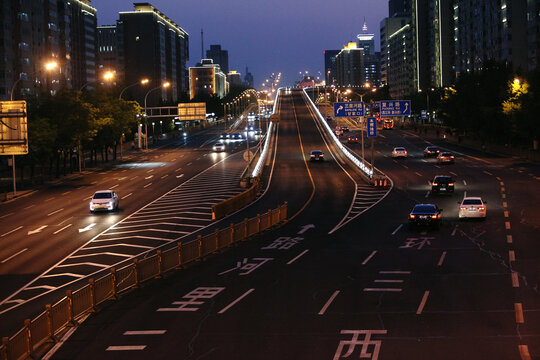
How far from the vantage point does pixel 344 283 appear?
24.2 m

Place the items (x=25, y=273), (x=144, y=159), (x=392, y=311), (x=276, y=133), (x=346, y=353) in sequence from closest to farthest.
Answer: (x=346, y=353) → (x=392, y=311) → (x=25, y=273) → (x=144, y=159) → (x=276, y=133)

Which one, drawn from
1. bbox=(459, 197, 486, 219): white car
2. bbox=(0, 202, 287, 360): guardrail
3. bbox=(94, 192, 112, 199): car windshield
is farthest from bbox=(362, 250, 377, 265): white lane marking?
bbox=(94, 192, 112, 199): car windshield

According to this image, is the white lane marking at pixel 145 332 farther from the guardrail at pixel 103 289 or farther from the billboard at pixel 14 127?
the billboard at pixel 14 127

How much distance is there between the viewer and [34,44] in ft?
500

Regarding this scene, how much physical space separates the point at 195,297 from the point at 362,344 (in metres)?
7.52

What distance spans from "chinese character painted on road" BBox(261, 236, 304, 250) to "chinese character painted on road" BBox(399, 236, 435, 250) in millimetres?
5304

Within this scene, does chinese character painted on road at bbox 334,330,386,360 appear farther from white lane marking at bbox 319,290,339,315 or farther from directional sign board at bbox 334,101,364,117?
directional sign board at bbox 334,101,364,117

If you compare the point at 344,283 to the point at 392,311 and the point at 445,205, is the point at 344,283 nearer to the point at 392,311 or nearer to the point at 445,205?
the point at 392,311

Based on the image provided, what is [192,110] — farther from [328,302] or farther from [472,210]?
[328,302]

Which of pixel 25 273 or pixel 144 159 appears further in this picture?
pixel 144 159

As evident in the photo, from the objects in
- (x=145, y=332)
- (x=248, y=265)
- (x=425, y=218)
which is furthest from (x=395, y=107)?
(x=145, y=332)

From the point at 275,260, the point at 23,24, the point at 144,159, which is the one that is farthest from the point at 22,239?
the point at 23,24

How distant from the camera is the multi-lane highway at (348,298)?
16797mm

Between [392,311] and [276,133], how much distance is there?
356 ft
